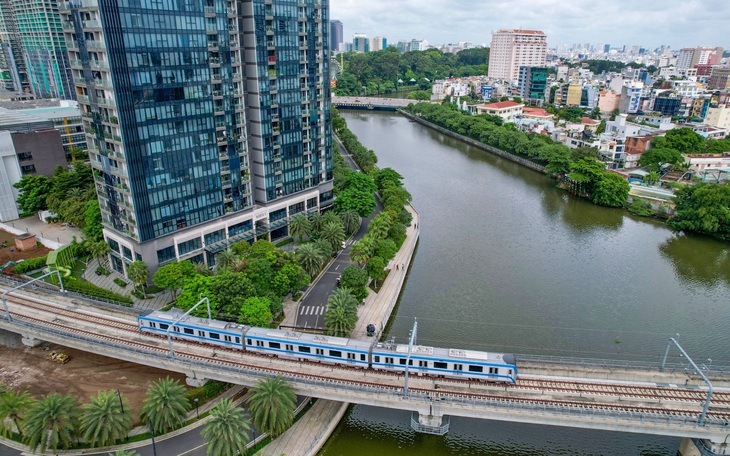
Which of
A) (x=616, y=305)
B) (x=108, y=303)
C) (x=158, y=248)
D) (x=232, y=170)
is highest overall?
(x=232, y=170)

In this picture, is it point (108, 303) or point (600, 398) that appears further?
point (108, 303)

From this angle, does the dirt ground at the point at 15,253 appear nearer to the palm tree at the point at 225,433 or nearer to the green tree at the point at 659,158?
Result: the palm tree at the point at 225,433

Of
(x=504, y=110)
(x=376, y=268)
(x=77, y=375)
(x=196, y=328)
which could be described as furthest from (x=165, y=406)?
(x=504, y=110)

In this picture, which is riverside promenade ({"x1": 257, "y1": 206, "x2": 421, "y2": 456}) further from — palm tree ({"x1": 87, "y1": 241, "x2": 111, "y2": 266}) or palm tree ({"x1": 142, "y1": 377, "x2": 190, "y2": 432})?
palm tree ({"x1": 87, "y1": 241, "x2": 111, "y2": 266})

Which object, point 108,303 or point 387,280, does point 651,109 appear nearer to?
point 387,280

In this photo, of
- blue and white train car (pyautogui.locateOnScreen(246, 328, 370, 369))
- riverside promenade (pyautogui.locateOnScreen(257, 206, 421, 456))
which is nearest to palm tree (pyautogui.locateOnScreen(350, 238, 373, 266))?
riverside promenade (pyautogui.locateOnScreen(257, 206, 421, 456))

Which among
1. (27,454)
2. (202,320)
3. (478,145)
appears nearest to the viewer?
(27,454)

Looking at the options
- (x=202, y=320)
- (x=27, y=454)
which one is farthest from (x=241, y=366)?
(x=27, y=454)

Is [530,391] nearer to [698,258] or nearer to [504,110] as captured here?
[698,258]
